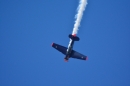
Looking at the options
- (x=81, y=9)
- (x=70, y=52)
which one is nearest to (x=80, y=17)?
(x=81, y=9)

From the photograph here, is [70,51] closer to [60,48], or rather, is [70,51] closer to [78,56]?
[78,56]

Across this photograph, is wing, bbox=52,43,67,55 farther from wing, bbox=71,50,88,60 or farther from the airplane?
wing, bbox=71,50,88,60

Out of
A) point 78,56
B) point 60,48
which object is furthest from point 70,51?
point 60,48

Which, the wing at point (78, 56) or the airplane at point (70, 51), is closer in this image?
the airplane at point (70, 51)

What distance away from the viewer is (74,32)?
34.6m

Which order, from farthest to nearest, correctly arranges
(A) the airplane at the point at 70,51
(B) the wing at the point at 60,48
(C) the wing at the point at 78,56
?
1. (B) the wing at the point at 60,48
2. (C) the wing at the point at 78,56
3. (A) the airplane at the point at 70,51

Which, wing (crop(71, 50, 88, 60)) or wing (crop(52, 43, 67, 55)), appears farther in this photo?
wing (crop(52, 43, 67, 55))

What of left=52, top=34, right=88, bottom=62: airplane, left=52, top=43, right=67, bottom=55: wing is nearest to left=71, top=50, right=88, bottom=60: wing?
left=52, top=34, right=88, bottom=62: airplane

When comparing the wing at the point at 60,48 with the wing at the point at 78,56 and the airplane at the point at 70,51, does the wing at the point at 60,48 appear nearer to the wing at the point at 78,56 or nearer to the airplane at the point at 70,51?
the airplane at the point at 70,51

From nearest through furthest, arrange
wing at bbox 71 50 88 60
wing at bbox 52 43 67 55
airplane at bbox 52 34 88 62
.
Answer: airplane at bbox 52 34 88 62 → wing at bbox 71 50 88 60 → wing at bbox 52 43 67 55

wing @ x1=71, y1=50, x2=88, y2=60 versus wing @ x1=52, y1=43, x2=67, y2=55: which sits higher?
wing @ x1=52, y1=43, x2=67, y2=55

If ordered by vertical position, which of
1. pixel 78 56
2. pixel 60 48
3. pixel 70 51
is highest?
pixel 60 48

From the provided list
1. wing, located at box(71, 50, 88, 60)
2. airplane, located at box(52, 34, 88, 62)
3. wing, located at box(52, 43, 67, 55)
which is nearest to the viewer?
airplane, located at box(52, 34, 88, 62)

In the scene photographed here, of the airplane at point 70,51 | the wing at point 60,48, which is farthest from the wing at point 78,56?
the wing at point 60,48
